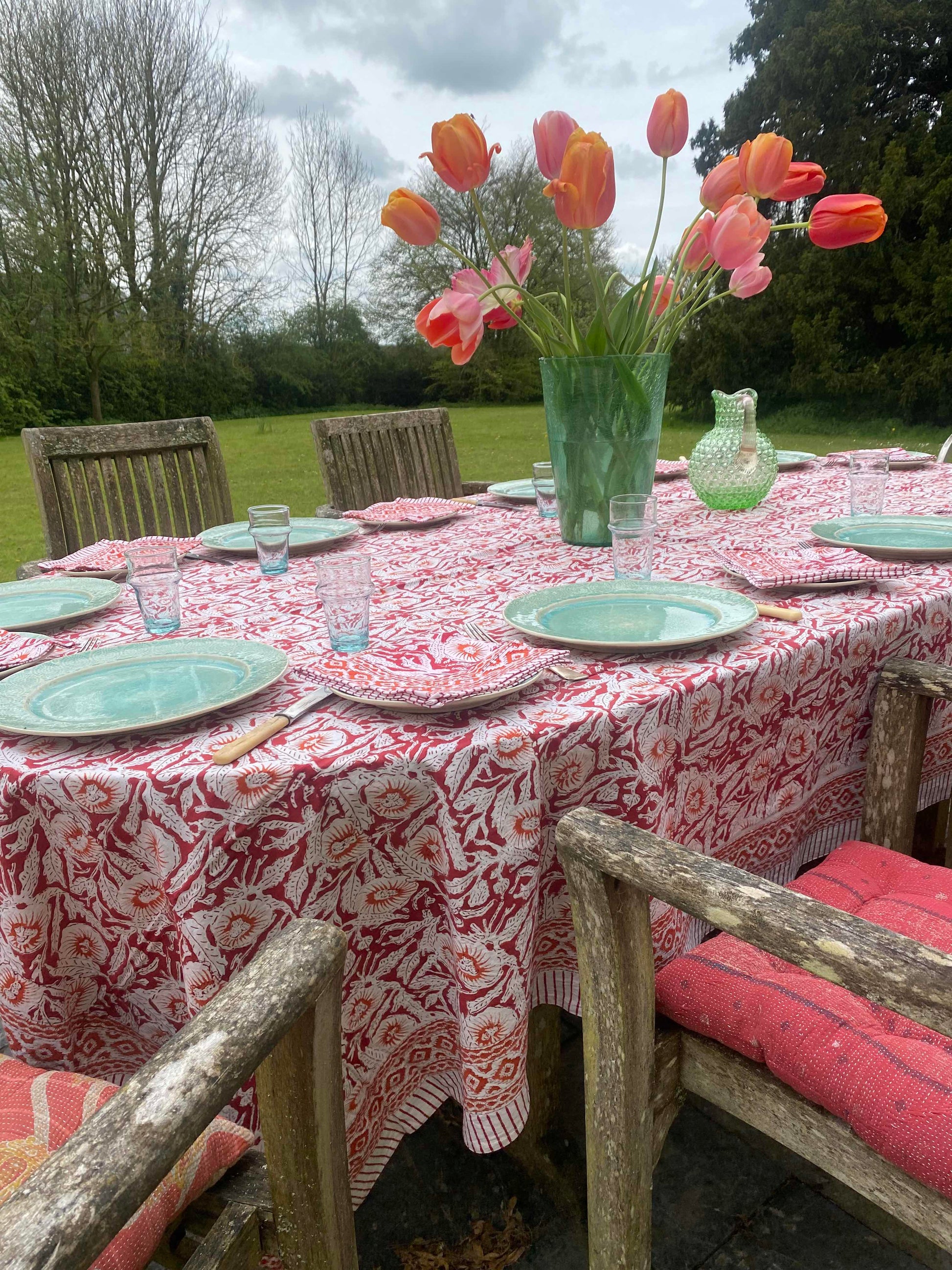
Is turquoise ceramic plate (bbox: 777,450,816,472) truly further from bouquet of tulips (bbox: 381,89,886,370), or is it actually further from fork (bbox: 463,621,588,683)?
fork (bbox: 463,621,588,683)

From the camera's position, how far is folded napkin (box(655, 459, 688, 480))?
8.36 ft

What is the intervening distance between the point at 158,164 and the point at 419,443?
38.3 ft

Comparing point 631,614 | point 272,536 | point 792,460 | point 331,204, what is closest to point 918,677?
point 631,614

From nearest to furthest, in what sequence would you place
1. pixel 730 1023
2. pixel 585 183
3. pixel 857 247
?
1. pixel 730 1023
2. pixel 585 183
3. pixel 857 247

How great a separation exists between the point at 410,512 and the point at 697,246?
→ 2.81ft

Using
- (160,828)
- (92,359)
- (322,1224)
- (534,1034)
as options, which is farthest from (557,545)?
(92,359)

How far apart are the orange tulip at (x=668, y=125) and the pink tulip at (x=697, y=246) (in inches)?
4.7

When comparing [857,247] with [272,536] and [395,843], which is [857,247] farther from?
[395,843]

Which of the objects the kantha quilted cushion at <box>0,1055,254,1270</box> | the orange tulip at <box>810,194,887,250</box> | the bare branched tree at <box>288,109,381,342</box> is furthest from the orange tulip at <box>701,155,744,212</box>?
the bare branched tree at <box>288,109,381,342</box>

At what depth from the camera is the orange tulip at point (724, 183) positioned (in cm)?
139

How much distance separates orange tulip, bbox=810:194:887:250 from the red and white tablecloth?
688mm

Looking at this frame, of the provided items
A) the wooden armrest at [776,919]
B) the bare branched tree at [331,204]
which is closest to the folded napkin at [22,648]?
the wooden armrest at [776,919]

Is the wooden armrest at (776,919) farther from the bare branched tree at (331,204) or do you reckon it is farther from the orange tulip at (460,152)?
the bare branched tree at (331,204)

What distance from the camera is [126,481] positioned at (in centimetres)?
227
